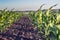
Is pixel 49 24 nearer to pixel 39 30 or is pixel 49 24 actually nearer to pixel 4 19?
pixel 39 30

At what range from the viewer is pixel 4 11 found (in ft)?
23.3

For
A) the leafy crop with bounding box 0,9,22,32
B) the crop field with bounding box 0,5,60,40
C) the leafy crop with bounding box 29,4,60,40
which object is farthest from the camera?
the leafy crop with bounding box 0,9,22,32

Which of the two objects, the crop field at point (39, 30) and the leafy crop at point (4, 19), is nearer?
the crop field at point (39, 30)

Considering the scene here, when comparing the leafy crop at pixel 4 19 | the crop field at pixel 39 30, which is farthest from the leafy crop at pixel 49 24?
the leafy crop at pixel 4 19

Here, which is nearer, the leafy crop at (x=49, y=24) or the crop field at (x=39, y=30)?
the leafy crop at (x=49, y=24)

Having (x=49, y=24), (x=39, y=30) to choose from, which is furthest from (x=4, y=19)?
(x=49, y=24)

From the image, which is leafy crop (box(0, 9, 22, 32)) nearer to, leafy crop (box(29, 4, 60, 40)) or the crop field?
the crop field

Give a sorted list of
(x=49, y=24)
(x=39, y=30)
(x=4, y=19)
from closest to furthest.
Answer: (x=49, y=24), (x=39, y=30), (x=4, y=19)

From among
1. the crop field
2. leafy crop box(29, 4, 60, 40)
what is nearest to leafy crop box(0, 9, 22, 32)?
the crop field

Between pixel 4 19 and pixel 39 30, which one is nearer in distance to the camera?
pixel 39 30

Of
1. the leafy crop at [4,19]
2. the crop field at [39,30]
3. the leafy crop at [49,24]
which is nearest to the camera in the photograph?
the leafy crop at [49,24]

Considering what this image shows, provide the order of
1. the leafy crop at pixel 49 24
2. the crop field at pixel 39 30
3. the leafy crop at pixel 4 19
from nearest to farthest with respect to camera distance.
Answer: the leafy crop at pixel 49 24 → the crop field at pixel 39 30 → the leafy crop at pixel 4 19

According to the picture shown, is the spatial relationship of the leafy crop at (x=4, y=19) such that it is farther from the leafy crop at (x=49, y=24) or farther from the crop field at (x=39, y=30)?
the leafy crop at (x=49, y=24)

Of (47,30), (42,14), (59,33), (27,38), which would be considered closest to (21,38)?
(27,38)
